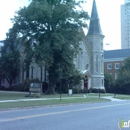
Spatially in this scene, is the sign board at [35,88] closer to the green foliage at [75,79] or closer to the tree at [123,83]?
the green foliage at [75,79]

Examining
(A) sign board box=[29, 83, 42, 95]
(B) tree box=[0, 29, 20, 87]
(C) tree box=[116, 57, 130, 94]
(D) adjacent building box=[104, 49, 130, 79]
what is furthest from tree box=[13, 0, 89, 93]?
(D) adjacent building box=[104, 49, 130, 79]

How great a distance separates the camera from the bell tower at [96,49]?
58875 mm

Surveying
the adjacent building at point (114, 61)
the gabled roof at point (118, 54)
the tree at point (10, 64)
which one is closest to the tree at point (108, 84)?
the adjacent building at point (114, 61)

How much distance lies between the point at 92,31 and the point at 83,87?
12065 mm

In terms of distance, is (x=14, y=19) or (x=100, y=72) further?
(x=100, y=72)

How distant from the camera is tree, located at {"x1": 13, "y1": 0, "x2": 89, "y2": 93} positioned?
38562mm

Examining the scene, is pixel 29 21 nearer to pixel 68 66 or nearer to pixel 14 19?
pixel 14 19

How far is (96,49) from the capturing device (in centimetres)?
5978

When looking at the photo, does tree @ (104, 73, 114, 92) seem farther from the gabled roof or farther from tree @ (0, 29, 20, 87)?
tree @ (0, 29, 20, 87)

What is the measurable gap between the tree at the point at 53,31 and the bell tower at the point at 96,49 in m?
16.8

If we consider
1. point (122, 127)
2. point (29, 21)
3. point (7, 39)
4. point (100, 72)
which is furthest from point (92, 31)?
point (122, 127)

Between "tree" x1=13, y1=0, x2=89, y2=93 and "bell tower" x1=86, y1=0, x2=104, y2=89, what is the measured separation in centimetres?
1680

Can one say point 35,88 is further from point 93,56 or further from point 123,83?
point 123,83

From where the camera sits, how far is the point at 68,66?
4169 cm
